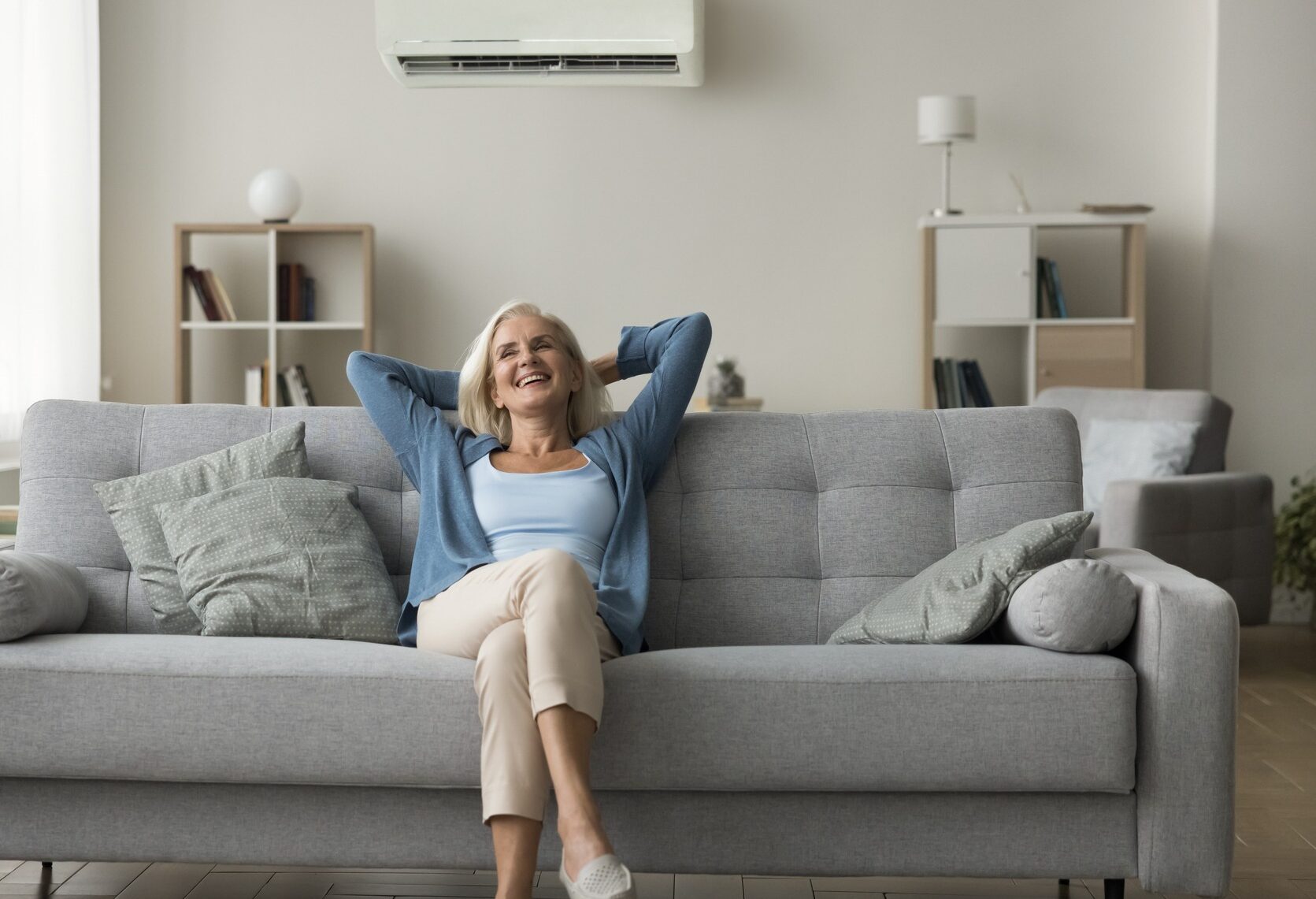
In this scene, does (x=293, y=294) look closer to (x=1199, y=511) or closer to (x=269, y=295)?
(x=269, y=295)

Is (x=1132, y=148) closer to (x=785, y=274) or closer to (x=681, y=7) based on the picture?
(x=785, y=274)

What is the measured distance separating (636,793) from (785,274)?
349cm

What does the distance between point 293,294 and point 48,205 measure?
893mm

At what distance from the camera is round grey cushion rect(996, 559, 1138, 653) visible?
1.98 m

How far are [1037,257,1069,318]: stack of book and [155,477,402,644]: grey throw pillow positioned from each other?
3.26 m

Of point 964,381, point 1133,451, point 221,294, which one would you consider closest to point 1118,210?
point 964,381

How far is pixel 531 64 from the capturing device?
4750mm

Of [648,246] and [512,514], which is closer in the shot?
[512,514]

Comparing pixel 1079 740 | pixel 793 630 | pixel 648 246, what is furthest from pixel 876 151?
pixel 1079 740

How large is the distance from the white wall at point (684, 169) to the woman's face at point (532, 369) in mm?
2685

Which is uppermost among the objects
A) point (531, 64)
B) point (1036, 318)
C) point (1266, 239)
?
point (531, 64)

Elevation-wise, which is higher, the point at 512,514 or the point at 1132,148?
the point at 1132,148

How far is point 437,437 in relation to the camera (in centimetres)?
243

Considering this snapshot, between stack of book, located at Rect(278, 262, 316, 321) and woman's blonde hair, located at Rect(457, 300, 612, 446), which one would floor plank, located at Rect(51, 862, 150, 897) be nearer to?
woman's blonde hair, located at Rect(457, 300, 612, 446)
